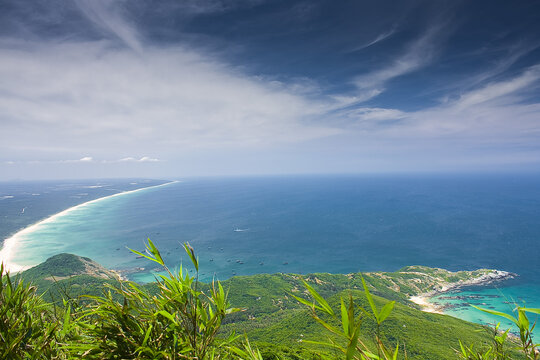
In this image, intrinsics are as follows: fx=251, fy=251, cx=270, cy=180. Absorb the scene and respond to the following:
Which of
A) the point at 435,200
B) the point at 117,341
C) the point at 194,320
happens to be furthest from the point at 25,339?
the point at 435,200

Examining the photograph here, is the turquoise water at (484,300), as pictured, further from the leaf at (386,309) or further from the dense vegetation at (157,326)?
the leaf at (386,309)

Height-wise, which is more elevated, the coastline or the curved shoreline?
the curved shoreline

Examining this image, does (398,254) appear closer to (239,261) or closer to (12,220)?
(239,261)

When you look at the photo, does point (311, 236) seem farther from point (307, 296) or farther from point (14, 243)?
point (14, 243)

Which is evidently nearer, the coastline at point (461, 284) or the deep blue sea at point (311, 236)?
the coastline at point (461, 284)

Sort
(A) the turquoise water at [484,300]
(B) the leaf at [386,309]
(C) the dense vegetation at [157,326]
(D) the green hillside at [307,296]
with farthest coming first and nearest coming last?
(A) the turquoise water at [484,300], (D) the green hillside at [307,296], (C) the dense vegetation at [157,326], (B) the leaf at [386,309]

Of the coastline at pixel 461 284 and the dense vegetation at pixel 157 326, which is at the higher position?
the dense vegetation at pixel 157 326

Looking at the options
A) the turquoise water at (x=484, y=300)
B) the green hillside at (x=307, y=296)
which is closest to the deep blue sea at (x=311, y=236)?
the turquoise water at (x=484, y=300)

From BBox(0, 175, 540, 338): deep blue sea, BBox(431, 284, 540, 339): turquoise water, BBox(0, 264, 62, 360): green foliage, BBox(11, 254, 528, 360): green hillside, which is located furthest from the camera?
BBox(0, 175, 540, 338): deep blue sea

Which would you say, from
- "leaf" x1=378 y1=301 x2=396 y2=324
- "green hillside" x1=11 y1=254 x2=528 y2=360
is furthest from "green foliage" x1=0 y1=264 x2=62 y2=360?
"green hillside" x1=11 y1=254 x2=528 y2=360

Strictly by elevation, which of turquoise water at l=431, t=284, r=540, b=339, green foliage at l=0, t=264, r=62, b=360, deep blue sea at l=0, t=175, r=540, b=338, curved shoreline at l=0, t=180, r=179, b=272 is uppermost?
green foliage at l=0, t=264, r=62, b=360

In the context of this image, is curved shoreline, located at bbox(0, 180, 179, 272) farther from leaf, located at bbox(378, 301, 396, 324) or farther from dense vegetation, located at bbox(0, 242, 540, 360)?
leaf, located at bbox(378, 301, 396, 324)

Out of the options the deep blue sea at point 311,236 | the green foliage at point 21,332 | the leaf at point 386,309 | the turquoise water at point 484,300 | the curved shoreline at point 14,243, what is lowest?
the turquoise water at point 484,300
